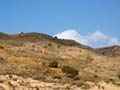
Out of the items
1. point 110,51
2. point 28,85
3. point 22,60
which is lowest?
point 28,85

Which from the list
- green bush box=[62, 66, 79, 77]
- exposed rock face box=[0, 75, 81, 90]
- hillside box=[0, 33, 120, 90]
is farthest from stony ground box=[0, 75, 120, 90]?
green bush box=[62, 66, 79, 77]

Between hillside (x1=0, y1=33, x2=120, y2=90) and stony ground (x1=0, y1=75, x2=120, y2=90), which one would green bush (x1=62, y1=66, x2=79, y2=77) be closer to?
hillside (x1=0, y1=33, x2=120, y2=90)

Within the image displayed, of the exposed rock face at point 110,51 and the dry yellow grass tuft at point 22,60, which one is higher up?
the exposed rock face at point 110,51

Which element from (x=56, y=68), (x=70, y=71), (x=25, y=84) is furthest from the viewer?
(x=56, y=68)

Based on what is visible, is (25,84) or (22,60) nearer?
(25,84)

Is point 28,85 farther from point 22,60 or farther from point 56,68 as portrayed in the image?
point 22,60

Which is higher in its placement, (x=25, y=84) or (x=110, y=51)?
(x=110, y=51)

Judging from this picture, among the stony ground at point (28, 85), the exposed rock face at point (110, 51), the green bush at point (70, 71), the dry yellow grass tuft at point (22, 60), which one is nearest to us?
the stony ground at point (28, 85)

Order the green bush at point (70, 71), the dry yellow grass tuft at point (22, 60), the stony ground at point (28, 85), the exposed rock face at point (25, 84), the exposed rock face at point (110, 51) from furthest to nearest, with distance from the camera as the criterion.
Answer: the exposed rock face at point (110, 51)
the dry yellow grass tuft at point (22, 60)
the green bush at point (70, 71)
the stony ground at point (28, 85)
the exposed rock face at point (25, 84)

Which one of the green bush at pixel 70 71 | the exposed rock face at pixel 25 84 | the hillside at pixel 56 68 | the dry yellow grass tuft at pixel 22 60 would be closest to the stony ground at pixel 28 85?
the exposed rock face at pixel 25 84

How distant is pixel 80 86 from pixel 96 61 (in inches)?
1545

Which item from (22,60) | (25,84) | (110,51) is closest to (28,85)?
(25,84)

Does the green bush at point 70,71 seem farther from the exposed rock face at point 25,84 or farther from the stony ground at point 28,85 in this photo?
the exposed rock face at point 25,84

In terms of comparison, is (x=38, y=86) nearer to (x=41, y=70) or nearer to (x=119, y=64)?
(x=41, y=70)
